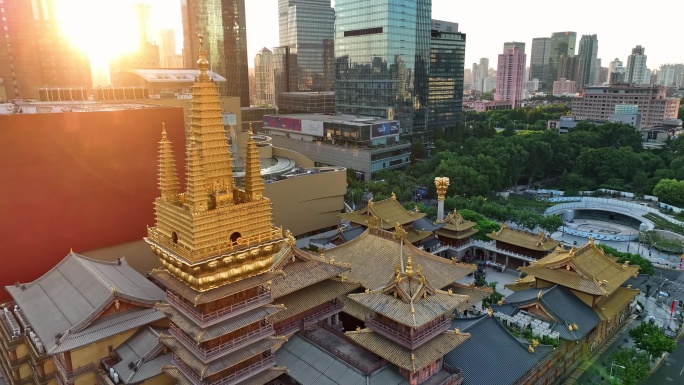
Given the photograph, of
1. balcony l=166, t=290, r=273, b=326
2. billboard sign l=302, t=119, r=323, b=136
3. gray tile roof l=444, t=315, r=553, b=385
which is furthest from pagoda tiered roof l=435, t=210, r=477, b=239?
billboard sign l=302, t=119, r=323, b=136

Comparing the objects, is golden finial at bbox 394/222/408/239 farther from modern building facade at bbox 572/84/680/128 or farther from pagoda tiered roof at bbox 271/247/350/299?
modern building facade at bbox 572/84/680/128

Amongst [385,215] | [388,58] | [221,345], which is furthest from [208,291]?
[388,58]

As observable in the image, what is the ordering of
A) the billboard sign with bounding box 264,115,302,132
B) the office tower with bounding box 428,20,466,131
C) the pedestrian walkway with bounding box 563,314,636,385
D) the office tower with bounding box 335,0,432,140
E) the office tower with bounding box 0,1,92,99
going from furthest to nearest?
→ the office tower with bounding box 428,20,466,131 → the office tower with bounding box 335,0,432,140 → the billboard sign with bounding box 264,115,302,132 → the office tower with bounding box 0,1,92,99 → the pedestrian walkway with bounding box 563,314,636,385

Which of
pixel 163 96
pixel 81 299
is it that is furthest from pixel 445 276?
pixel 163 96

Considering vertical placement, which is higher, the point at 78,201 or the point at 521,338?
the point at 78,201

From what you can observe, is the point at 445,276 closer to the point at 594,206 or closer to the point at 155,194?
the point at 155,194

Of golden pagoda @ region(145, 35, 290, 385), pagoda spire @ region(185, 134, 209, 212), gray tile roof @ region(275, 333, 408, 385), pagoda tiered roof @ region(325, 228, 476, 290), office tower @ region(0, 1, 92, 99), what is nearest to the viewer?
pagoda spire @ region(185, 134, 209, 212)
